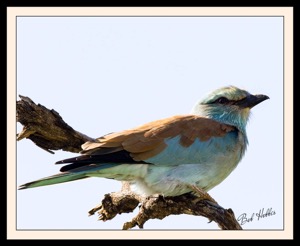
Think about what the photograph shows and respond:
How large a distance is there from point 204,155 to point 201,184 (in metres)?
0.33

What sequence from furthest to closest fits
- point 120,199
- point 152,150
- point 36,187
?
point 120,199, point 152,150, point 36,187

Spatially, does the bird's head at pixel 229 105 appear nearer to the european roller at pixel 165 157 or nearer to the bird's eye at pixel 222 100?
the bird's eye at pixel 222 100

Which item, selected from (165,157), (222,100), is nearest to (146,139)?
(165,157)

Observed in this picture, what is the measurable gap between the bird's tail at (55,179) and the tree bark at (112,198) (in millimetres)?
941

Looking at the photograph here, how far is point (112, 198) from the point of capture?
7641 mm

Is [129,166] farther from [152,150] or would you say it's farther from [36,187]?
[36,187]

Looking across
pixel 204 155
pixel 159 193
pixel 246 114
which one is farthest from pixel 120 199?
pixel 246 114

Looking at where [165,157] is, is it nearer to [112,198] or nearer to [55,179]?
[112,198]

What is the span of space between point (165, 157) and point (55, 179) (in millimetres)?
1250

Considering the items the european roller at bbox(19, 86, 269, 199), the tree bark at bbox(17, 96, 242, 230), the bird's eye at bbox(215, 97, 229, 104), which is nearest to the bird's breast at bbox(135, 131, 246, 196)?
the european roller at bbox(19, 86, 269, 199)

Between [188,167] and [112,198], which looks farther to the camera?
[112,198]

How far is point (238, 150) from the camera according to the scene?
7.64 meters

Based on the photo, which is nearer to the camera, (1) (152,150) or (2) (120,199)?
(1) (152,150)

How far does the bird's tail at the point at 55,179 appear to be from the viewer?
6582 mm
